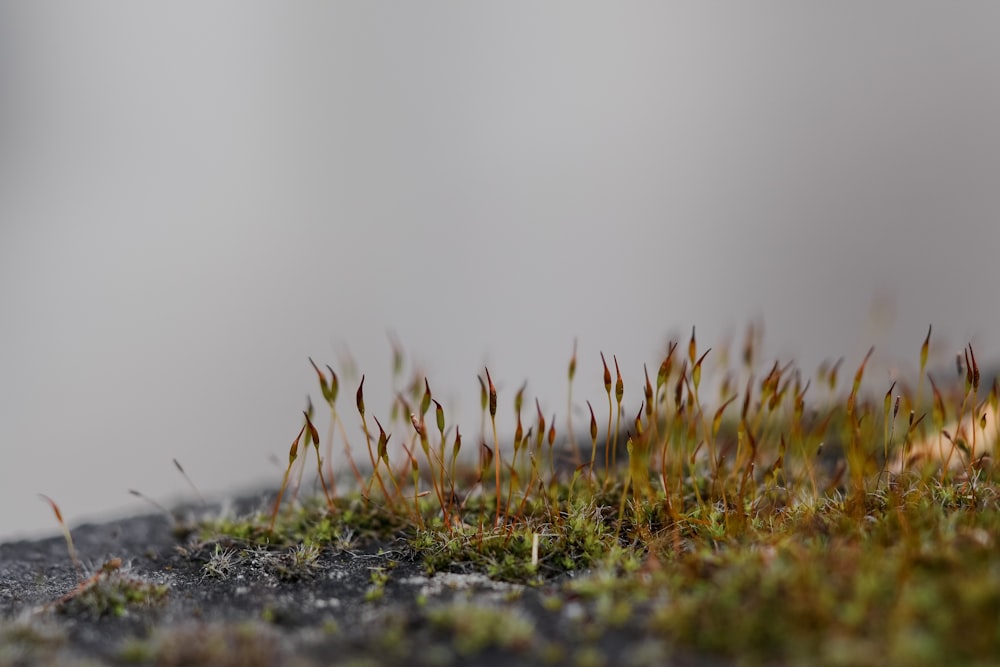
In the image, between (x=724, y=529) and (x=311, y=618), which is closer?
(x=311, y=618)

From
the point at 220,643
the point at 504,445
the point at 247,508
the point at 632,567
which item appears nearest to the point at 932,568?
the point at 632,567

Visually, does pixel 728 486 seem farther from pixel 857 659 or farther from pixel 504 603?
pixel 857 659

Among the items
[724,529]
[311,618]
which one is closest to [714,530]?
[724,529]

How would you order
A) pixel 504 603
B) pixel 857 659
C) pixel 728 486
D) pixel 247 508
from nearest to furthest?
pixel 857 659 < pixel 504 603 < pixel 728 486 < pixel 247 508

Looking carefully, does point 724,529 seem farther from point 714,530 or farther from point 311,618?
point 311,618
